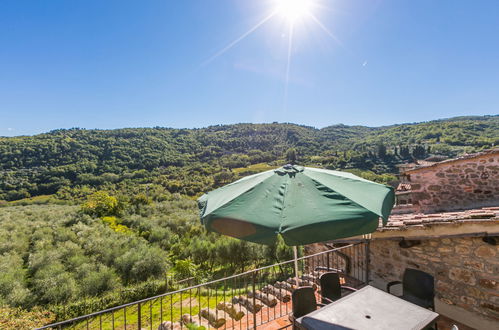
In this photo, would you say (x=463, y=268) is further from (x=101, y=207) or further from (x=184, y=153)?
(x=184, y=153)

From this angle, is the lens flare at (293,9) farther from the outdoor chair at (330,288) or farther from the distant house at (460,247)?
the outdoor chair at (330,288)

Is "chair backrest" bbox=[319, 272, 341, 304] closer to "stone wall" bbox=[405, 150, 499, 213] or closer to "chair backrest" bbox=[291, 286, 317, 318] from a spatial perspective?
"chair backrest" bbox=[291, 286, 317, 318]

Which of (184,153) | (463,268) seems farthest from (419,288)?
(184,153)

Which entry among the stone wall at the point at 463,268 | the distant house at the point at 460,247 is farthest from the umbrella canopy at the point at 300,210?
the stone wall at the point at 463,268

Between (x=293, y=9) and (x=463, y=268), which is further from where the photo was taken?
(x=293, y=9)

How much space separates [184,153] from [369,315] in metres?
75.8

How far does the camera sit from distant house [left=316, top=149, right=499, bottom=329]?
12.0 feet

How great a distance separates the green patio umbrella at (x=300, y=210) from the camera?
195cm

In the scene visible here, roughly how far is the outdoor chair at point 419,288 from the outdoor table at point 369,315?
92 cm

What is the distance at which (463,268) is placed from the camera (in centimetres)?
394

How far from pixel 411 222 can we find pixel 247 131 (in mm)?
87777

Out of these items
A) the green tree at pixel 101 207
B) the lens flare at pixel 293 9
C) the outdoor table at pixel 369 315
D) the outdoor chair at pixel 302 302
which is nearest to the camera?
the outdoor table at pixel 369 315

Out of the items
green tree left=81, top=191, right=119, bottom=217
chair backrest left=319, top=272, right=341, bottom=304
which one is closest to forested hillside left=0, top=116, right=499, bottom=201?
green tree left=81, top=191, right=119, bottom=217

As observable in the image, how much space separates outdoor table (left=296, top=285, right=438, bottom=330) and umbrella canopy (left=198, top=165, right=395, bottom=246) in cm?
122
